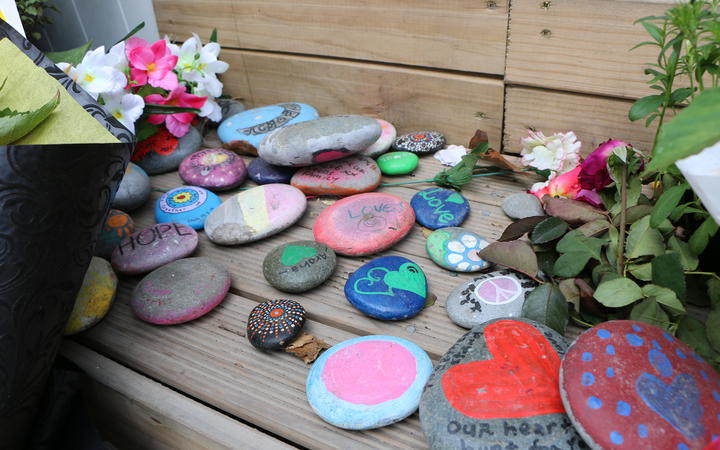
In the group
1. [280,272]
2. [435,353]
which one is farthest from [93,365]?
[435,353]

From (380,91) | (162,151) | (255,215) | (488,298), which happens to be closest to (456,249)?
(488,298)

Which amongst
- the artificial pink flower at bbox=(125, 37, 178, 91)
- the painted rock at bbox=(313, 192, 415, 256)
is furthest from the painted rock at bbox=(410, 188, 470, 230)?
the artificial pink flower at bbox=(125, 37, 178, 91)

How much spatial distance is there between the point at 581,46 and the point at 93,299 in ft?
4.38

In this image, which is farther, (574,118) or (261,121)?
(261,121)

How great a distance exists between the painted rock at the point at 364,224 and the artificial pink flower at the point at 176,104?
2.23ft

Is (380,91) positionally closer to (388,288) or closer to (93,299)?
(388,288)

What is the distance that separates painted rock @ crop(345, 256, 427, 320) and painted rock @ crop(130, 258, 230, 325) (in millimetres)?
291

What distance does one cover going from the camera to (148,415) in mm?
964

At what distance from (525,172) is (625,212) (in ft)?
1.47

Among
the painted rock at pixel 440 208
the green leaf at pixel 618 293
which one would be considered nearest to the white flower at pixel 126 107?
the painted rock at pixel 440 208

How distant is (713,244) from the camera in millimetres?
979

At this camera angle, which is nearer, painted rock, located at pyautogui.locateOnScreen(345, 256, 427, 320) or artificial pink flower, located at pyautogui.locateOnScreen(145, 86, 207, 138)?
painted rock, located at pyautogui.locateOnScreen(345, 256, 427, 320)

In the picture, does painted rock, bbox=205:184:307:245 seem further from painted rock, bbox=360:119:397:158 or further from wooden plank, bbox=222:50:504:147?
wooden plank, bbox=222:50:504:147

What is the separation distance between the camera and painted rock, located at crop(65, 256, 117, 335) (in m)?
1.08
